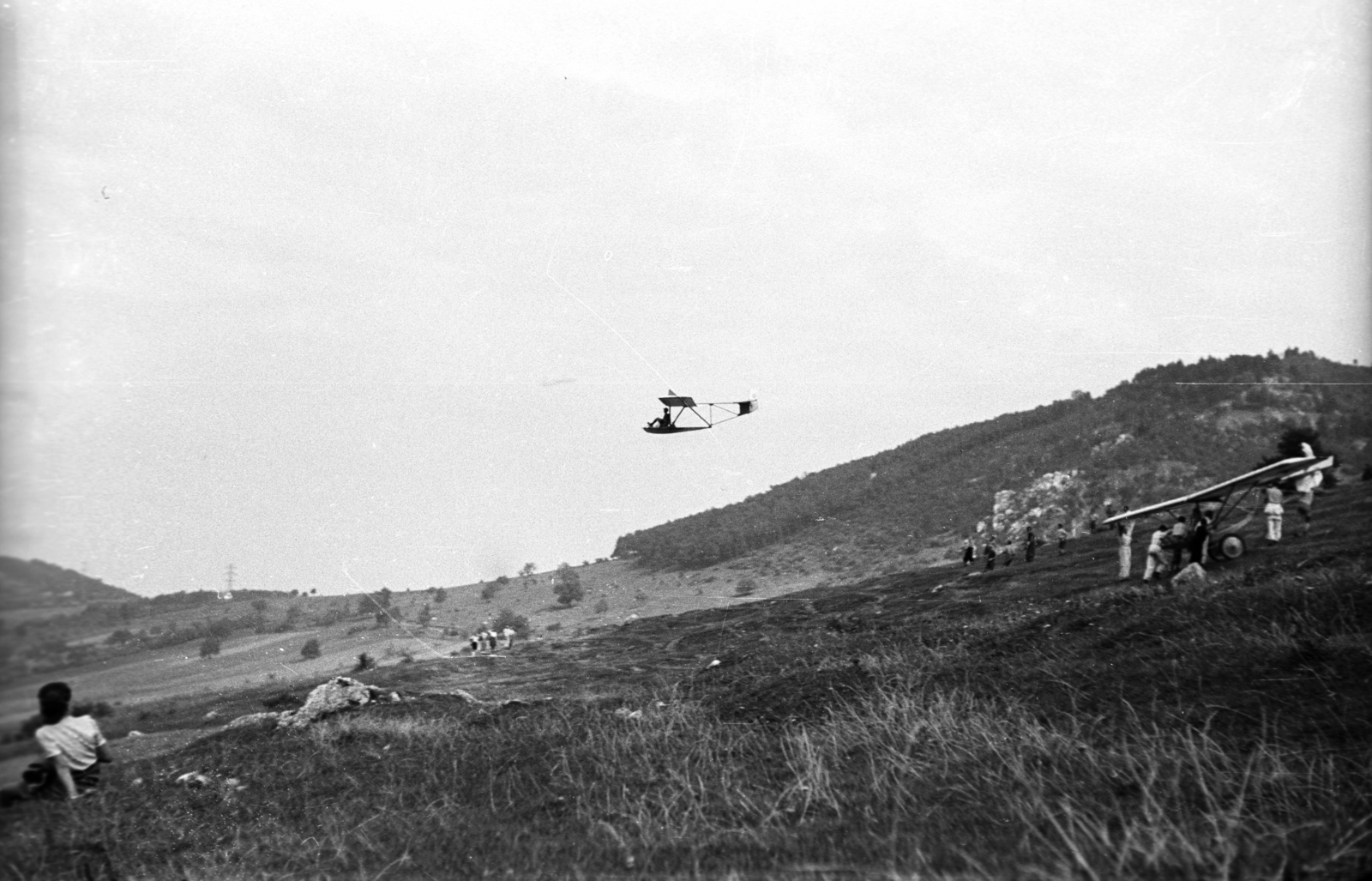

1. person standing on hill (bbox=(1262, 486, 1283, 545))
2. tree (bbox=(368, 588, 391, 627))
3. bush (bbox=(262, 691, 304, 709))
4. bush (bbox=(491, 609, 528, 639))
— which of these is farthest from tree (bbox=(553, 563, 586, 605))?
person standing on hill (bbox=(1262, 486, 1283, 545))

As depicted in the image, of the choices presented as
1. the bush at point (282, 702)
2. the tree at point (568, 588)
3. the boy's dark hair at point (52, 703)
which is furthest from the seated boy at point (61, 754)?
the tree at point (568, 588)

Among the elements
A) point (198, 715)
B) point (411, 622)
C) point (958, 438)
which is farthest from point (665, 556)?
point (198, 715)

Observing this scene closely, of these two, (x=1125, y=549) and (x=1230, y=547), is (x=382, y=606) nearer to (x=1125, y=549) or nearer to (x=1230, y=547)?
(x=1125, y=549)

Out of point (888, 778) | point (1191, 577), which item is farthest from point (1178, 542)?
point (888, 778)

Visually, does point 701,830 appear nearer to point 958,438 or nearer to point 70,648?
point 70,648

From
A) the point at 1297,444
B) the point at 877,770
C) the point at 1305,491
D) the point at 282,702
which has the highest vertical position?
the point at 1297,444

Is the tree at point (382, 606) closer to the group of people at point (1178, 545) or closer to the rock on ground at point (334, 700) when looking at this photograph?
the rock on ground at point (334, 700)

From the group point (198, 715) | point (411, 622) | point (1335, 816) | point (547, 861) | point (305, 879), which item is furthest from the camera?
point (411, 622)
